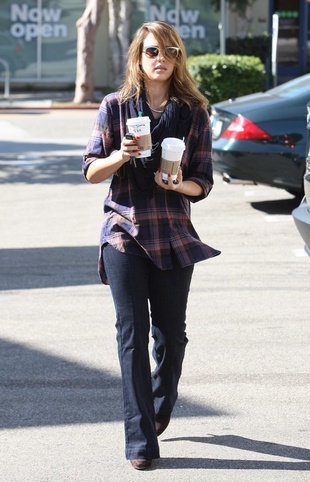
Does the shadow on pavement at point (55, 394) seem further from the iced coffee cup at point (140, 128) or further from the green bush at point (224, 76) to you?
the green bush at point (224, 76)

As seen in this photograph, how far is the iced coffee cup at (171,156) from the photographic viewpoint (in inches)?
178

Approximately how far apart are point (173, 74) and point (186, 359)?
7.52 ft

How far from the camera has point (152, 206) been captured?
480cm

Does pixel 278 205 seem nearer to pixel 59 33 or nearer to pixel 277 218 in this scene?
pixel 277 218

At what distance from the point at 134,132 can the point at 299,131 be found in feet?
24.2

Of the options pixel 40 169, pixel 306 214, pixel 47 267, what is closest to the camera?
pixel 306 214

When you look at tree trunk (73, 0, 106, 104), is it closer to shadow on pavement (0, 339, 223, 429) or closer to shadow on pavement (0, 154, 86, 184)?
shadow on pavement (0, 154, 86, 184)

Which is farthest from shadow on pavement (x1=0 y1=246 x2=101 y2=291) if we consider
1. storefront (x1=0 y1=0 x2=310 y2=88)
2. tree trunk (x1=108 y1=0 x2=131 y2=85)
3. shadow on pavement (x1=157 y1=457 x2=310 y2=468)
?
storefront (x1=0 y1=0 x2=310 y2=88)

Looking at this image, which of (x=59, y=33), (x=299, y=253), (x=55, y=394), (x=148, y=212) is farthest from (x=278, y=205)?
(x=59, y=33)

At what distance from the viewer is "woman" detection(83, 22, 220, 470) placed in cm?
476

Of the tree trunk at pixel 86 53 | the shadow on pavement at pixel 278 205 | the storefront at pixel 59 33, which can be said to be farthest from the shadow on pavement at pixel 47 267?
the storefront at pixel 59 33

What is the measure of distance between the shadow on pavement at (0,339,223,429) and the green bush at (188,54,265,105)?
51.4 feet

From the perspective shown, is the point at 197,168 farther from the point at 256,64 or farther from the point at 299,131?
the point at 256,64

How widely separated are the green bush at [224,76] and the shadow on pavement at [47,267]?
1202cm
